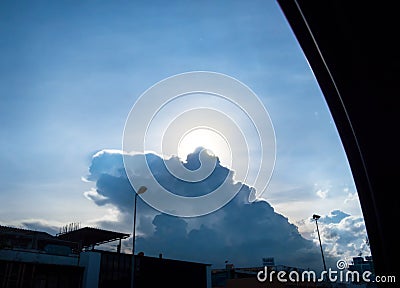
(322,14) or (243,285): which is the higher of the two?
(322,14)

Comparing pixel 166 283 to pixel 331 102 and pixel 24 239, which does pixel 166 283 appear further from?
pixel 331 102

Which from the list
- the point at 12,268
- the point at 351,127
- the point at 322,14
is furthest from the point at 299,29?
the point at 12,268

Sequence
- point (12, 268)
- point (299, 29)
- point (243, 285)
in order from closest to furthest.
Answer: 1. point (299, 29)
2. point (12, 268)
3. point (243, 285)

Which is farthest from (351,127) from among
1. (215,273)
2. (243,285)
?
(215,273)

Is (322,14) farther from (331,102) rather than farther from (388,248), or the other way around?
(388,248)

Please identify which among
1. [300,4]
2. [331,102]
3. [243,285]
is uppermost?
[300,4]

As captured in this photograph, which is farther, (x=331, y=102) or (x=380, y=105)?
(x=331, y=102)

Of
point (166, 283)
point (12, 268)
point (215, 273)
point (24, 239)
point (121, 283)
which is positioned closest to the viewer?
point (12, 268)

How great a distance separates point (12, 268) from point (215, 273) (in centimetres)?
3653

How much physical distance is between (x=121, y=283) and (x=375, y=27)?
115 ft

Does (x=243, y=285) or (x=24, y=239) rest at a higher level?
(x=24, y=239)

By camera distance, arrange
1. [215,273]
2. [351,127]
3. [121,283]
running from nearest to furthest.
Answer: [351,127] → [121,283] → [215,273]

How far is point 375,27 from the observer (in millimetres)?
5480

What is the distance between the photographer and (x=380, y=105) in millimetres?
6340
